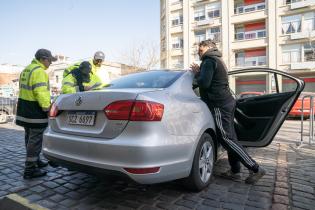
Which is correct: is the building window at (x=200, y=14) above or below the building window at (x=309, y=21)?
above

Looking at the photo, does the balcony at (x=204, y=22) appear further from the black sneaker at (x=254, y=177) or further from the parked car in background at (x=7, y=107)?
the black sneaker at (x=254, y=177)

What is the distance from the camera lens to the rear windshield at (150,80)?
322 centimetres

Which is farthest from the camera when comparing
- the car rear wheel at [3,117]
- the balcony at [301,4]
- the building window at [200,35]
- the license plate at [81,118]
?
the building window at [200,35]

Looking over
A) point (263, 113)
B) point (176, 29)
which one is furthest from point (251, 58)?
point (263, 113)

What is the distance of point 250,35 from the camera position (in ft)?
104

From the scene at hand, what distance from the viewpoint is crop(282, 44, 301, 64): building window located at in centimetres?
2912

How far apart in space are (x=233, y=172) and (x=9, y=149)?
14.7 feet

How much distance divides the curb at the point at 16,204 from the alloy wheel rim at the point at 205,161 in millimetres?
1762

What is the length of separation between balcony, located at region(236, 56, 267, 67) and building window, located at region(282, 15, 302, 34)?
11.5 feet

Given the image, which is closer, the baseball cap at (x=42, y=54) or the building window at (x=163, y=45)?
the baseball cap at (x=42, y=54)

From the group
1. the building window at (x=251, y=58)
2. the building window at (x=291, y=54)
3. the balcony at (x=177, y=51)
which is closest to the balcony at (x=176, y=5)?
the balcony at (x=177, y=51)

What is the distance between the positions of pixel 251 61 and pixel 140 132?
3146cm

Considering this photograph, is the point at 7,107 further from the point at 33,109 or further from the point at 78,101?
the point at 78,101

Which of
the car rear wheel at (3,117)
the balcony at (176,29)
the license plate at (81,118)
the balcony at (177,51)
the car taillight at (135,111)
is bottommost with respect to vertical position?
the car rear wheel at (3,117)
